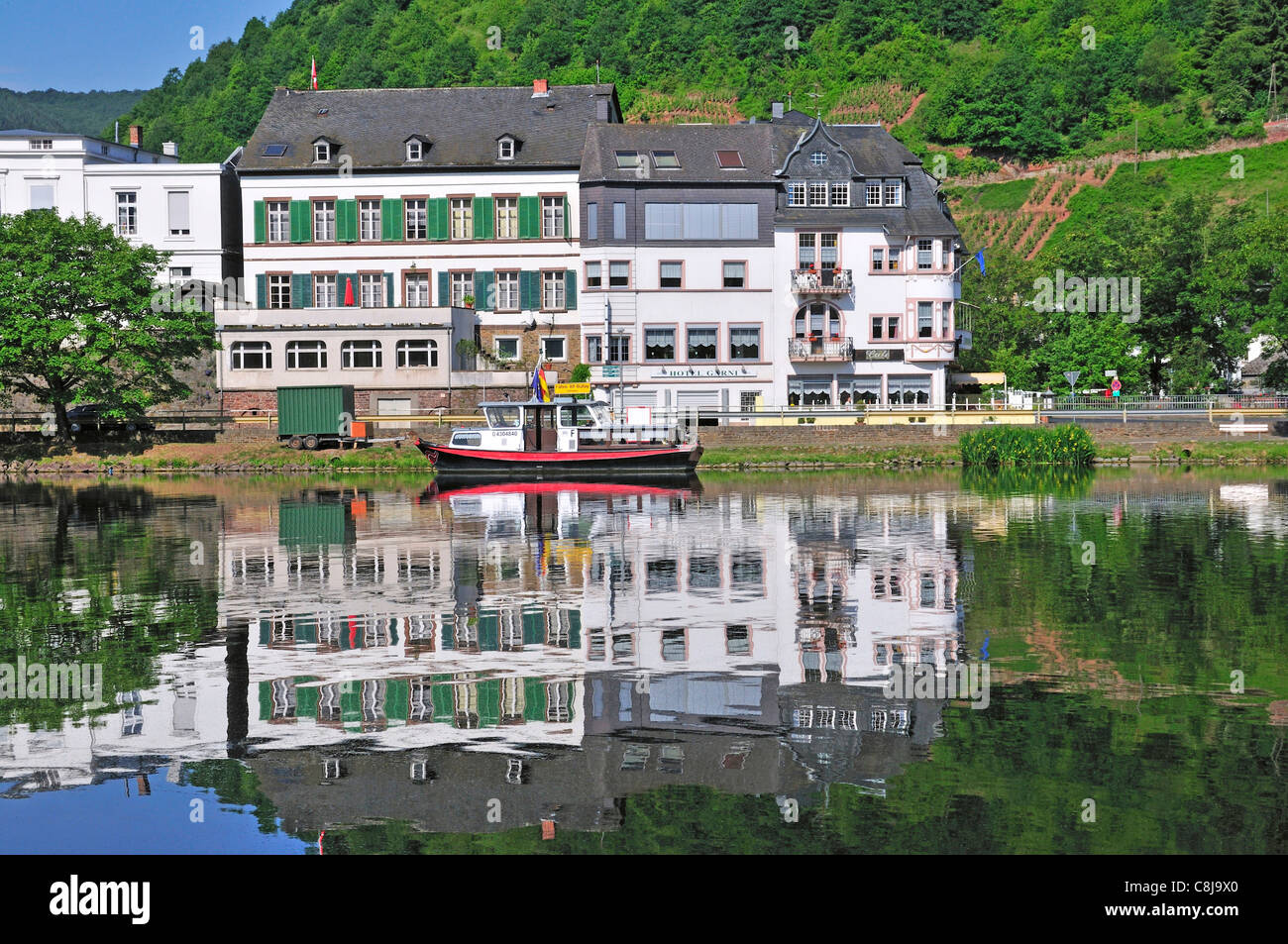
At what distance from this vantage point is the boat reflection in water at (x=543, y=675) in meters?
15.5

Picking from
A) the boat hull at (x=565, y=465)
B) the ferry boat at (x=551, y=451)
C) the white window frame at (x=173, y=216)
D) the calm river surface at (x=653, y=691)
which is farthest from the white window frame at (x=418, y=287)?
the calm river surface at (x=653, y=691)

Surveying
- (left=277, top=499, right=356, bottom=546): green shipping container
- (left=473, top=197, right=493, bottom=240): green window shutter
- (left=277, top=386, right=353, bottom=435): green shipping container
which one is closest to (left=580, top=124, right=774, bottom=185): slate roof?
(left=473, top=197, right=493, bottom=240): green window shutter

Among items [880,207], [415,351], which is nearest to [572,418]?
[415,351]

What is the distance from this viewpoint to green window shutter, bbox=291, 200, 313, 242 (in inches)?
3226

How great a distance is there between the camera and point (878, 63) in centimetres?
16338

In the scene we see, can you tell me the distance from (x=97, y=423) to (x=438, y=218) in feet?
68.2

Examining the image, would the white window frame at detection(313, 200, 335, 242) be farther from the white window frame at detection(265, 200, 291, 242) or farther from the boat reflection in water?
the boat reflection in water

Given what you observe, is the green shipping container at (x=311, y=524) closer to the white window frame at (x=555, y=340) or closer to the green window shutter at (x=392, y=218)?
the white window frame at (x=555, y=340)

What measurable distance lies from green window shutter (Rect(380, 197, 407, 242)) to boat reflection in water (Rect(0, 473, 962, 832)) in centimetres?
4620

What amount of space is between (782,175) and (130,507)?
1648 inches

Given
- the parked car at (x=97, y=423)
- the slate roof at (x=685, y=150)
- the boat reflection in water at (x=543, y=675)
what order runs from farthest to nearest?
the slate roof at (x=685, y=150) → the parked car at (x=97, y=423) → the boat reflection in water at (x=543, y=675)

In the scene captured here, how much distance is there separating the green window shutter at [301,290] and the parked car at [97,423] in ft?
38.8

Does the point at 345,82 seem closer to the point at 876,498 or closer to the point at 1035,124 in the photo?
the point at 1035,124
